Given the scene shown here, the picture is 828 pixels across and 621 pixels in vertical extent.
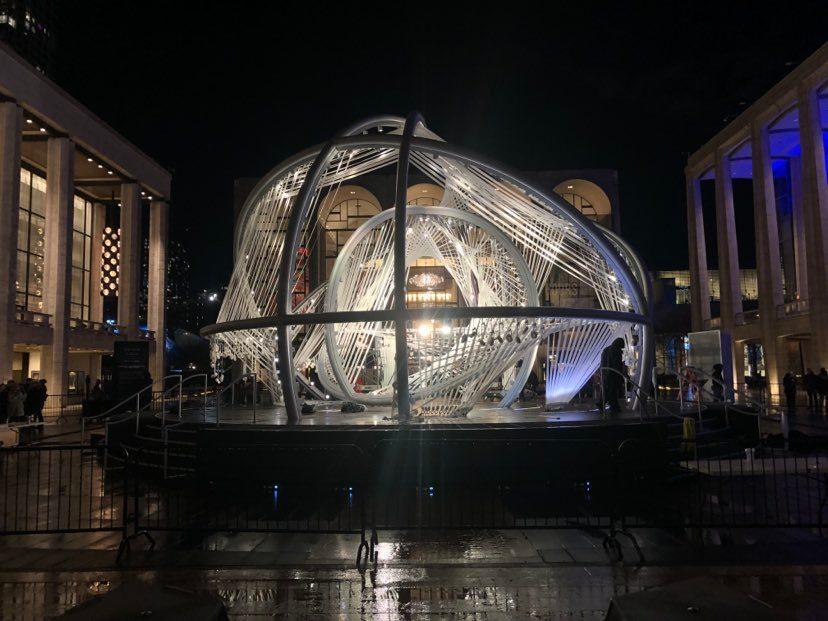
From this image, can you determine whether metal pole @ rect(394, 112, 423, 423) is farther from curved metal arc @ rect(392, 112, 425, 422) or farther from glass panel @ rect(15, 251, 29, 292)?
glass panel @ rect(15, 251, 29, 292)

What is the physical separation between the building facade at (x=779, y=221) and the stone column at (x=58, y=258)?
101 feet

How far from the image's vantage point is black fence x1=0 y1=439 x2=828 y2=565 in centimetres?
831

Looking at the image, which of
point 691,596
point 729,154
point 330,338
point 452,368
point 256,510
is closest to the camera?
point 691,596

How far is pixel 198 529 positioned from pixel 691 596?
5329 millimetres

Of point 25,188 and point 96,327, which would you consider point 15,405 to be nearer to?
point 96,327

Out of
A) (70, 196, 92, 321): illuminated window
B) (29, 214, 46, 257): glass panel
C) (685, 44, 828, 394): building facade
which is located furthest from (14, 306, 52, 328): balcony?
(685, 44, 828, 394): building facade

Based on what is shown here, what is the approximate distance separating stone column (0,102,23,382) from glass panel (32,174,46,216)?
9465 mm

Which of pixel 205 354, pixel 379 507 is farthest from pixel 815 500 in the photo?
pixel 205 354

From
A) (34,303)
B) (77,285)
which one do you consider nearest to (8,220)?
(34,303)

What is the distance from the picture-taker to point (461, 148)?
41.4ft

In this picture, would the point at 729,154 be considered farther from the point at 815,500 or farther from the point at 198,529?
the point at 198,529

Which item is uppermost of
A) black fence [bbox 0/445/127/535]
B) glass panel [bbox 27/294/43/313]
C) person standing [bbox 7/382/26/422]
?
glass panel [bbox 27/294/43/313]

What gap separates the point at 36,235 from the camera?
3738 cm

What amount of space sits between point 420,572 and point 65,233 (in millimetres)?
33788
